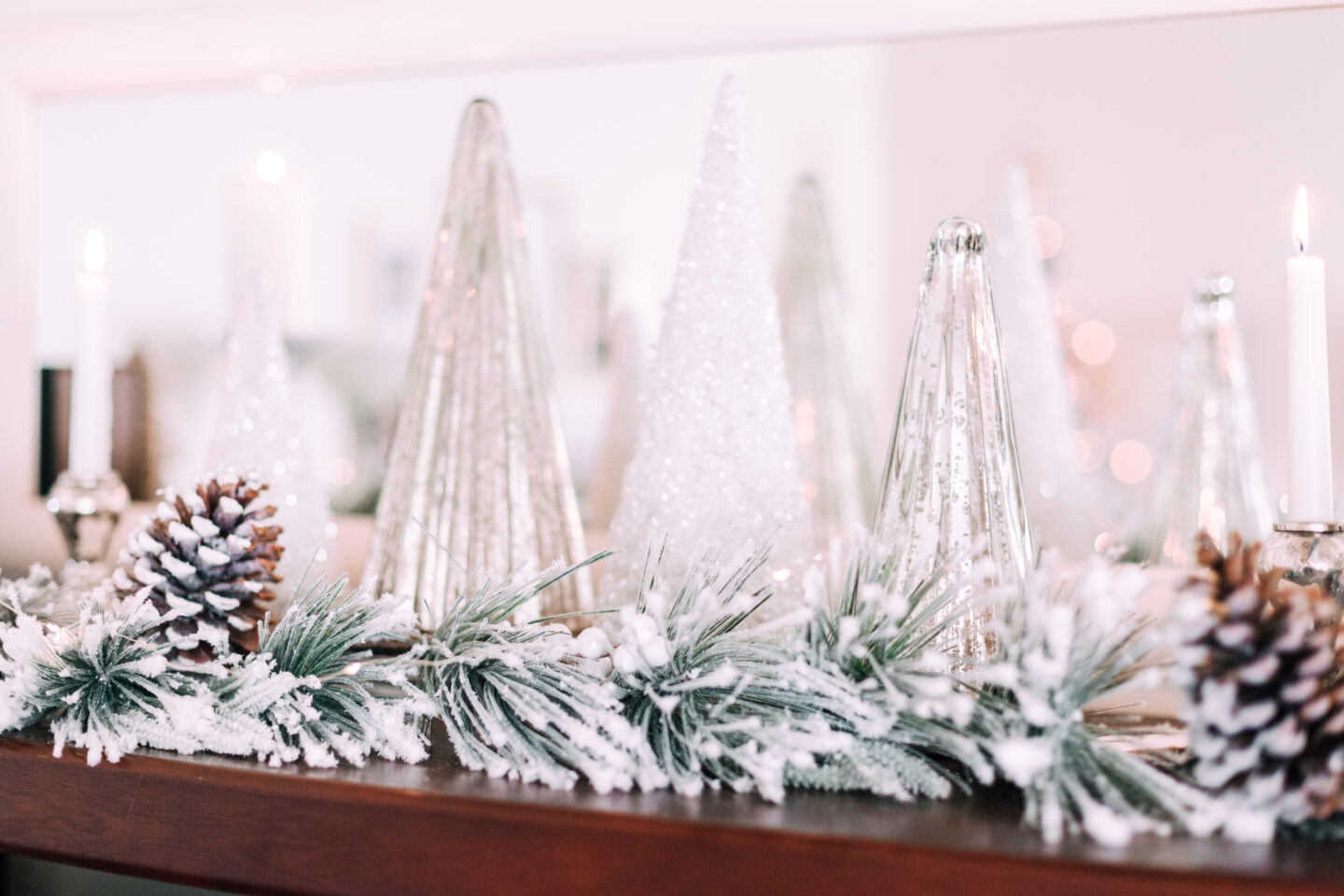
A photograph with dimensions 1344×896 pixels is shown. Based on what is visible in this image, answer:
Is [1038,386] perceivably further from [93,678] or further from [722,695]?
[93,678]

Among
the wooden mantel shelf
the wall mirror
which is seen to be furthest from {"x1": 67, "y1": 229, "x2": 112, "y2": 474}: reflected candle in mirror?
the wooden mantel shelf

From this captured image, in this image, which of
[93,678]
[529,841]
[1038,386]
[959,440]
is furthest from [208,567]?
[1038,386]

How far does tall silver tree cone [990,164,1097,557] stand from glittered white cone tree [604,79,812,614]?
159 mm

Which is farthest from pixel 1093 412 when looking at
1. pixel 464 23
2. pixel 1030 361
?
pixel 464 23

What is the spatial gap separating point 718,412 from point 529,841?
0.21 metres

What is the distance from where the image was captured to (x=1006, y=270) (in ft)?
1.71

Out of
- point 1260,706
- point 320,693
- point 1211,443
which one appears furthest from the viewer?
point 1211,443

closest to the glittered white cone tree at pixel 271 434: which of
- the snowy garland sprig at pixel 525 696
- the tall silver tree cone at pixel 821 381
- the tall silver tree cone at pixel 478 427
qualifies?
the tall silver tree cone at pixel 478 427

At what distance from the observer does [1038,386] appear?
51cm

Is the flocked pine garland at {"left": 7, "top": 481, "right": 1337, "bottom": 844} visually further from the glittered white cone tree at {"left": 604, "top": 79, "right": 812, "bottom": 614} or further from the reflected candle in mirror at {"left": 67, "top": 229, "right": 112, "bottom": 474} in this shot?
the reflected candle in mirror at {"left": 67, "top": 229, "right": 112, "bottom": 474}

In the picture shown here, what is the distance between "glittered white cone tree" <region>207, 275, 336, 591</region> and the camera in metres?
0.49

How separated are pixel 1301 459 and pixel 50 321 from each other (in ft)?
2.48

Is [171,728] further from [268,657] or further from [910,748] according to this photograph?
[910,748]

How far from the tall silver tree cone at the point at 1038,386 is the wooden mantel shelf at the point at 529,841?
24cm
